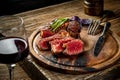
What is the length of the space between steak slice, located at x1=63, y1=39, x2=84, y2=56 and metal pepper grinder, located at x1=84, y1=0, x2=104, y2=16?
0.53 m

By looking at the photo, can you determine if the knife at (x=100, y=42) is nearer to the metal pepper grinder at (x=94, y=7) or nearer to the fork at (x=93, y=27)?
the fork at (x=93, y=27)

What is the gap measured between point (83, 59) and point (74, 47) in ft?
0.26

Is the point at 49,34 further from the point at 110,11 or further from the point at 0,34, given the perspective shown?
the point at 110,11

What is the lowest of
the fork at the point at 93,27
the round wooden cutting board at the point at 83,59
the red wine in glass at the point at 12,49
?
the round wooden cutting board at the point at 83,59

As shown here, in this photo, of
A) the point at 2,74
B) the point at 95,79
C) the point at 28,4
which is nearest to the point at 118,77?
the point at 95,79

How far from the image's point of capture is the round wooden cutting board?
1275 mm

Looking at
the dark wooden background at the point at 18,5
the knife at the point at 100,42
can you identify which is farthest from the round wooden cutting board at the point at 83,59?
the dark wooden background at the point at 18,5

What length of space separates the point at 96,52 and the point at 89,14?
58 centimetres

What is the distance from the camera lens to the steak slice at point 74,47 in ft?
4.32

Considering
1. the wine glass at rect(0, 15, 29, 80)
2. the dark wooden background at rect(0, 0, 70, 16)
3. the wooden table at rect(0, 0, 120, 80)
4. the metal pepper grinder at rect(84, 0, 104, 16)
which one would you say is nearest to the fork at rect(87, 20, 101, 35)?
the wooden table at rect(0, 0, 120, 80)

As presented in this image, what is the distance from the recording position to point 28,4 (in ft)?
7.48

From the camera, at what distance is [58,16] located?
1.90 metres

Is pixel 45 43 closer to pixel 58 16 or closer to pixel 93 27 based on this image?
pixel 93 27

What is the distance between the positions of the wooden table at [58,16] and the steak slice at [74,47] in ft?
0.40
